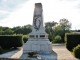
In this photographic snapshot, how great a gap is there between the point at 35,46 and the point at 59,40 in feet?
73.4

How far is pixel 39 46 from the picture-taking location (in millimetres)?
19328

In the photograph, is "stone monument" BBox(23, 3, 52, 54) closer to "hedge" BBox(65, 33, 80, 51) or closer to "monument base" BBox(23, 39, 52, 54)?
"monument base" BBox(23, 39, 52, 54)

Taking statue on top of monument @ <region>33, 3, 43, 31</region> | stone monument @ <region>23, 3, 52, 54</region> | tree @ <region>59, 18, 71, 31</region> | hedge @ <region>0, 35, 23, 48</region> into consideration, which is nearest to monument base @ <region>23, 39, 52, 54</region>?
stone monument @ <region>23, 3, 52, 54</region>

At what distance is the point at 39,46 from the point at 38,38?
1.18m

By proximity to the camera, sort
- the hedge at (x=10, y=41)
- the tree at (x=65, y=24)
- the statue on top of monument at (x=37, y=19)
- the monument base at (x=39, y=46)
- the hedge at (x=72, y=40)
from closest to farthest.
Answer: the monument base at (x=39, y=46) → the statue on top of monument at (x=37, y=19) → the hedge at (x=72, y=40) → the hedge at (x=10, y=41) → the tree at (x=65, y=24)

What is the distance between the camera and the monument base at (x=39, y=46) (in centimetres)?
1911

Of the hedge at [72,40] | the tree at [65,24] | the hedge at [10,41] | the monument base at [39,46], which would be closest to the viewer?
the monument base at [39,46]

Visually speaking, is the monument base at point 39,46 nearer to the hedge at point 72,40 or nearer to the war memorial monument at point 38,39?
the war memorial monument at point 38,39

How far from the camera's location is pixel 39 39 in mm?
19953

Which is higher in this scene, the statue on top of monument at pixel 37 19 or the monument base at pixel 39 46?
the statue on top of monument at pixel 37 19

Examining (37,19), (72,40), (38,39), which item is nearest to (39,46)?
(38,39)

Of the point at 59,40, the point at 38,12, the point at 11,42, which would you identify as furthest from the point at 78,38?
the point at 59,40

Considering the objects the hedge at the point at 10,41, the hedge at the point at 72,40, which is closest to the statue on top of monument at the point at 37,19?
the hedge at the point at 72,40

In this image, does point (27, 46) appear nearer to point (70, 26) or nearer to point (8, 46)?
point (8, 46)
